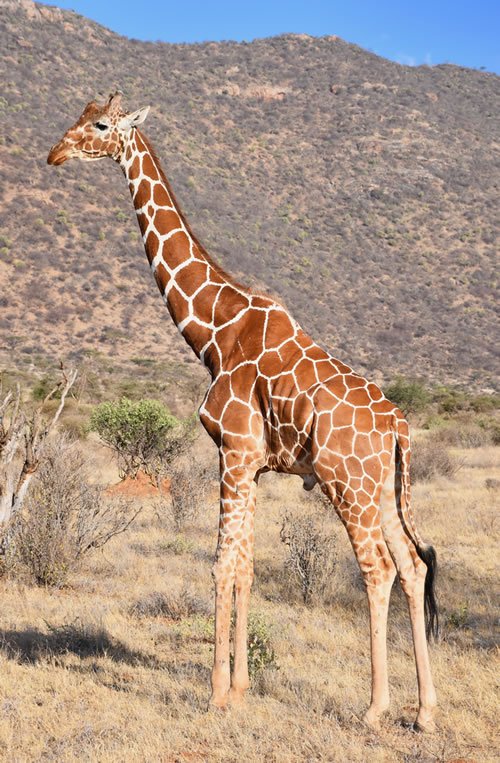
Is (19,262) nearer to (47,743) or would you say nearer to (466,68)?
(47,743)

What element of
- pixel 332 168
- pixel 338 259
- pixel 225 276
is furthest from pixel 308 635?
pixel 332 168

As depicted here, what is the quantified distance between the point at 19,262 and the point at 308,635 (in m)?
41.9

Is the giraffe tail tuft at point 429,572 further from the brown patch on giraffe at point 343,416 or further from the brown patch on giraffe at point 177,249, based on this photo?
the brown patch on giraffe at point 177,249

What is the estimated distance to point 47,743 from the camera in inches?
206

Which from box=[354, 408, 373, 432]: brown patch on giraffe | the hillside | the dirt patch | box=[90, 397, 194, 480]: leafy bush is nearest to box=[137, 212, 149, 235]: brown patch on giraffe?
box=[354, 408, 373, 432]: brown patch on giraffe

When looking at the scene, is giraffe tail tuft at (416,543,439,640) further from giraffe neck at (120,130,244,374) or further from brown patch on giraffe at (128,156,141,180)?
brown patch on giraffe at (128,156,141,180)

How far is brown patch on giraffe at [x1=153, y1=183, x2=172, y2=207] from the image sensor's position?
22.0 feet

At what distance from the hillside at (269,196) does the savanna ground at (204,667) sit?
100ft

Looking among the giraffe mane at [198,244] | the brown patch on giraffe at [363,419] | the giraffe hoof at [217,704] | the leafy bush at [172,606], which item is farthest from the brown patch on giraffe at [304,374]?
the leafy bush at [172,606]

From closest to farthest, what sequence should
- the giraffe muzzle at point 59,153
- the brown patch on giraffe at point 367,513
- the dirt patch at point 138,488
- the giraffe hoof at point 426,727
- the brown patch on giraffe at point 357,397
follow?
1. the giraffe hoof at point 426,727
2. the brown patch on giraffe at point 367,513
3. the brown patch on giraffe at point 357,397
4. the giraffe muzzle at point 59,153
5. the dirt patch at point 138,488

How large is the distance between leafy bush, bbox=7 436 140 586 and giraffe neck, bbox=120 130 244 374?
3.91m

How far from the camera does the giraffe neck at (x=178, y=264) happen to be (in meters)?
6.32

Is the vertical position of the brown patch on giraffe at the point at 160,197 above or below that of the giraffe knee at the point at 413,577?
above

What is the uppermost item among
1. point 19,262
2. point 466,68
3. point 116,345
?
point 466,68
